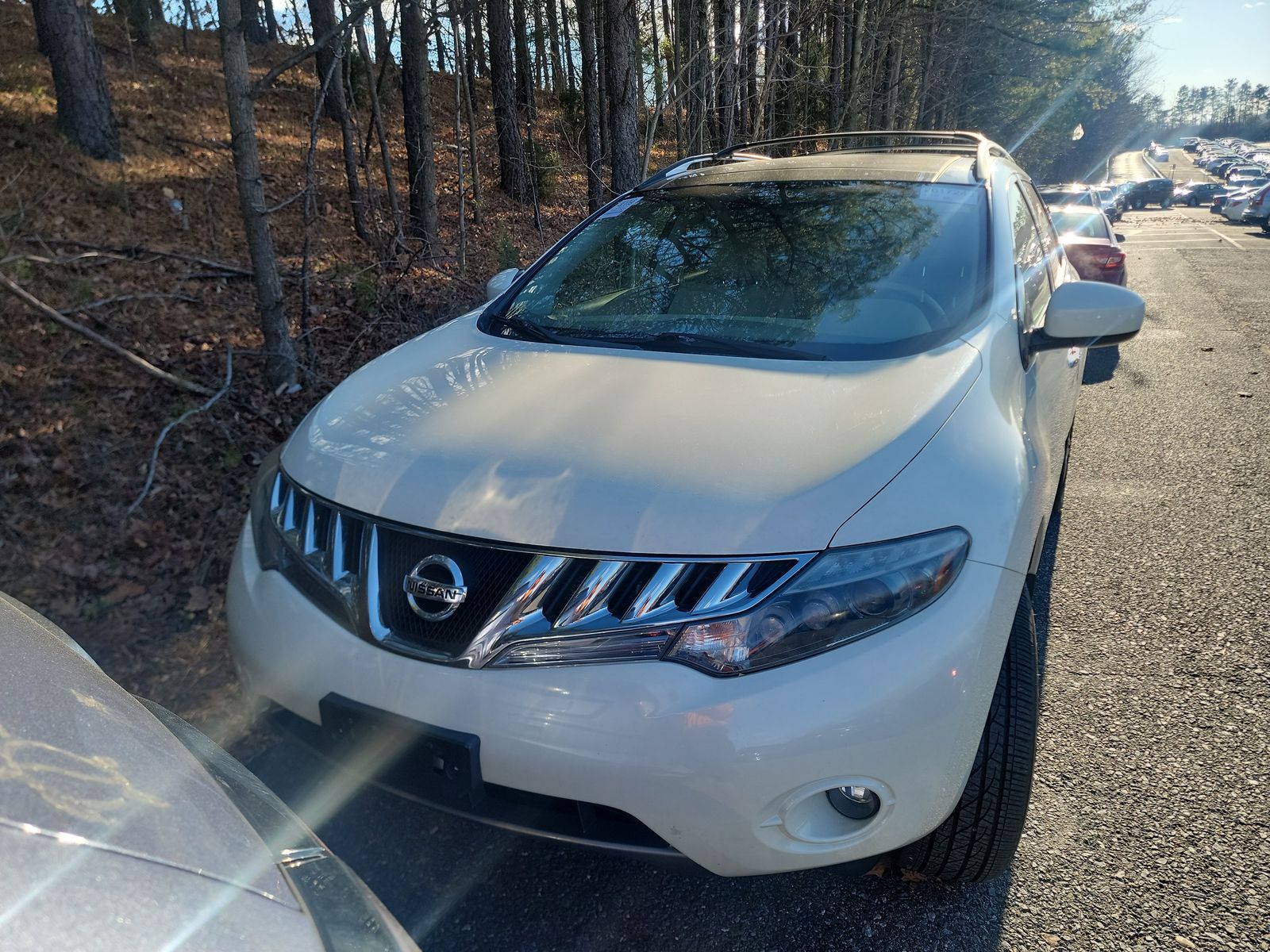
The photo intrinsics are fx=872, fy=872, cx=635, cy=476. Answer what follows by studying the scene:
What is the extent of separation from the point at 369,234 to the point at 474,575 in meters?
7.14

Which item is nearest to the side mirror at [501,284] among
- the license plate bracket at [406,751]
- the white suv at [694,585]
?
the white suv at [694,585]

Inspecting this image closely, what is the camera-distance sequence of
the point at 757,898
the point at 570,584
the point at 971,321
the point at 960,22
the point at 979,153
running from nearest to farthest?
the point at 570,584 < the point at 757,898 < the point at 971,321 < the point at 979,153 < the point at 960,22

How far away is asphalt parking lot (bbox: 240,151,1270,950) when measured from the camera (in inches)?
76.9

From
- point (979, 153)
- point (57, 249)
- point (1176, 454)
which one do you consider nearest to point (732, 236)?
point (979, 153)

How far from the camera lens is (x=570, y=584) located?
67.2 inches

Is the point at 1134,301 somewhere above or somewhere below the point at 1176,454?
above

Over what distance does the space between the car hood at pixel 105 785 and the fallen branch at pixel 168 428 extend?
2.56 m

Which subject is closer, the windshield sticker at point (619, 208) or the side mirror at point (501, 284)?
the side mirror at point (501, 284)

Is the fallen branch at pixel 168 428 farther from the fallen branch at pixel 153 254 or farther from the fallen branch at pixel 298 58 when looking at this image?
the fallen branch at pixel 153 254

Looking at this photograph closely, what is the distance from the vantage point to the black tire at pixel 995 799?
6.15ft

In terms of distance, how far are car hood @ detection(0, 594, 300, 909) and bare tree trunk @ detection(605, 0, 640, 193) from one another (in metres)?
5.87

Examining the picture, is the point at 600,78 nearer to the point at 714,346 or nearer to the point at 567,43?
the point at 567,43

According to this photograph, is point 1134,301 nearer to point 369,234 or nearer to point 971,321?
point 971,321

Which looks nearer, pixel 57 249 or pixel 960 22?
pixel 57 249
